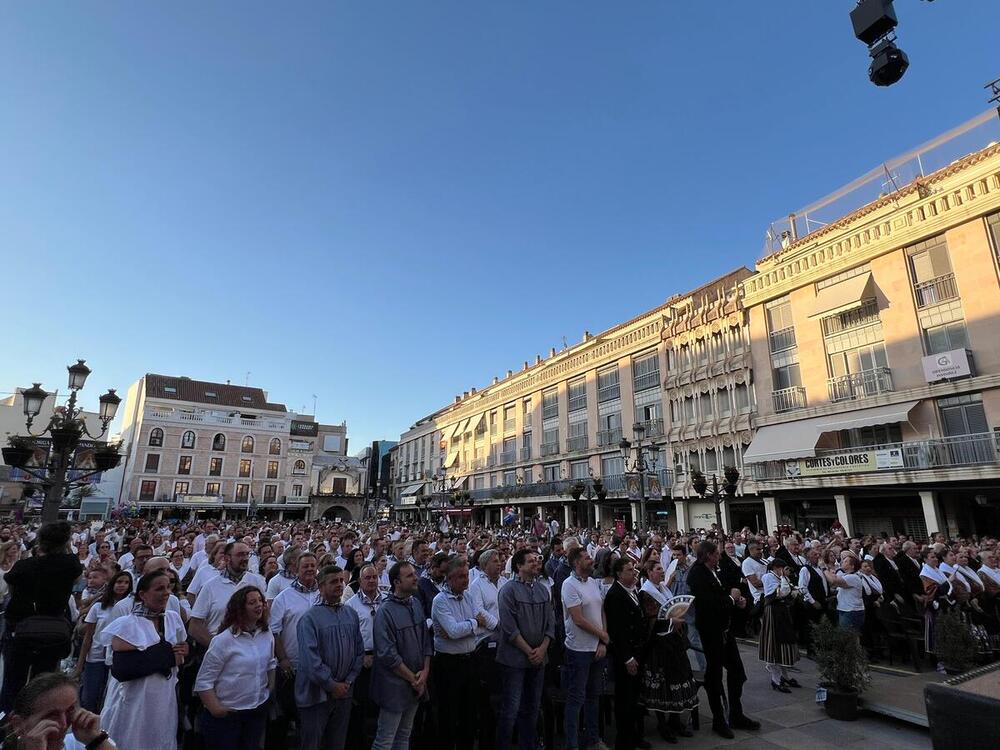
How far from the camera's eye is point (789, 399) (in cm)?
2478

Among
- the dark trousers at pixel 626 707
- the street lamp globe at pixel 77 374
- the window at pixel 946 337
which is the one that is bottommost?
the dark trousers at pixel 626 707

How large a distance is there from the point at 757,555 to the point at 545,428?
32640 mm

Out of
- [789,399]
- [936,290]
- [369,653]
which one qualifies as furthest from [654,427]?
[369,653]

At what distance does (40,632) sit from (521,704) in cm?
427

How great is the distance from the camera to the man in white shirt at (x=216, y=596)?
15.2ft

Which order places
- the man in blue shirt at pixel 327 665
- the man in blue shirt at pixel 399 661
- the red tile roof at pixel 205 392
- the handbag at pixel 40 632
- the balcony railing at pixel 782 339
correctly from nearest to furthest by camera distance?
the man in blue shirt at pixel 327 665
the man in blue shirt at pixel 399 661
the handbag at pixel 40 632
the balcony railing at pixel 782 339
the red tile roof at pixel 205 392

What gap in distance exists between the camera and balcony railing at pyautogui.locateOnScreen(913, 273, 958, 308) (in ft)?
66.8

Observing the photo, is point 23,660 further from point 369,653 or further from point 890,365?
Answer: point 890,365

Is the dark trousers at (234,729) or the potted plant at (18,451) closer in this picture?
the dark trousers at (234,729)

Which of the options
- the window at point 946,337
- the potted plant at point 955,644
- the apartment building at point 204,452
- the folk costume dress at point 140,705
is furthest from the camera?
the apartment building at point 204,452

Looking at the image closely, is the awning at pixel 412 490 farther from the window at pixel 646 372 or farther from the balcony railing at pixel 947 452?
the balcony railing at pixel 947 452

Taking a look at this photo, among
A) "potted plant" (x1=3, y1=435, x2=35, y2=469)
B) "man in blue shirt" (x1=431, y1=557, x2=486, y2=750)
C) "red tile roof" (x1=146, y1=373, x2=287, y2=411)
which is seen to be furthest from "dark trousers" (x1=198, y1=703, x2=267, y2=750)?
"red tile roof" (x1=146, y1=373, x2=287, y2=411)

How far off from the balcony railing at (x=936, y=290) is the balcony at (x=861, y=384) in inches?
120

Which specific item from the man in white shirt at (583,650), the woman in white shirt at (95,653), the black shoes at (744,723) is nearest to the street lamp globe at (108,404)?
the woman in white shirt at (95,653)
